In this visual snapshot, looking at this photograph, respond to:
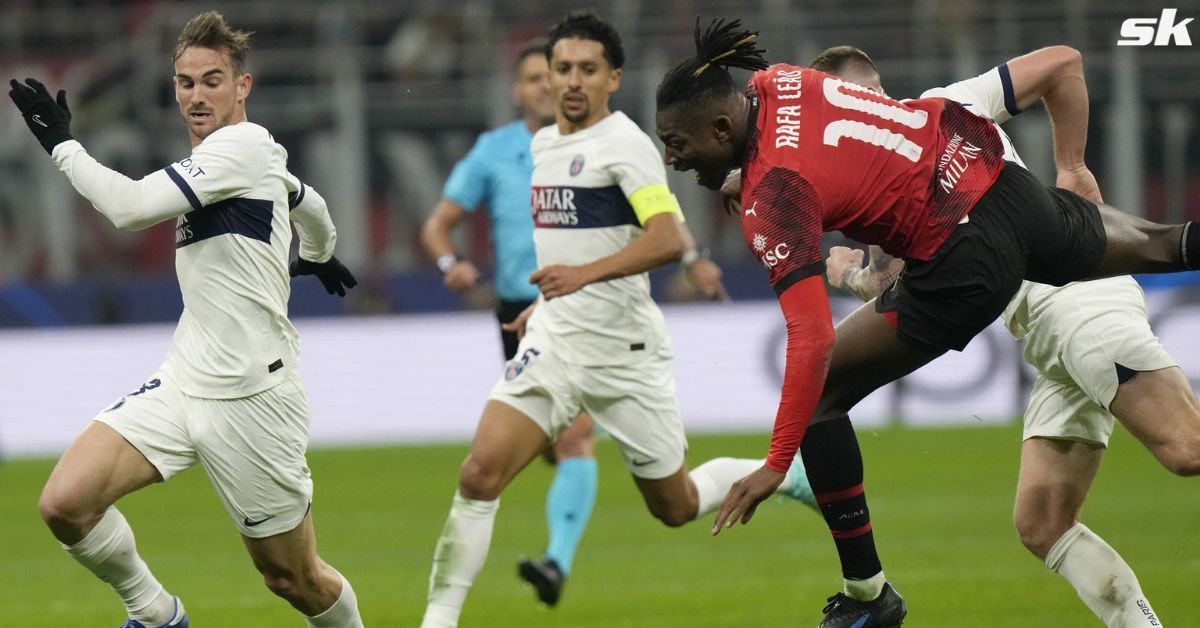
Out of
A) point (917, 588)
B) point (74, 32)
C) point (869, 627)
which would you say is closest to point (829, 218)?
point (869, 627)

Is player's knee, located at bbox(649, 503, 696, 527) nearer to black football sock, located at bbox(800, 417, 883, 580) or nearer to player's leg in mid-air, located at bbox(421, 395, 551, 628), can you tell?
player's leg in mid-air, located at bbox(421, 395, 551, 628)

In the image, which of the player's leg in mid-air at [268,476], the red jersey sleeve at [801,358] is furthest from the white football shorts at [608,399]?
the red jersey sleeve at [801,358]

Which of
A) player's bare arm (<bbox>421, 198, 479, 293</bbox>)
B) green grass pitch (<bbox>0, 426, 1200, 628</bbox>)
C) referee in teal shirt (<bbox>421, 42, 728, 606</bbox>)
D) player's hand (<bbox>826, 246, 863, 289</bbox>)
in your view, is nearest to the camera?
player's hand (<bbox>826, 246, 863, 289</bbox>)

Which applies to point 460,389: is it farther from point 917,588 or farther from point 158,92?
point 917,588

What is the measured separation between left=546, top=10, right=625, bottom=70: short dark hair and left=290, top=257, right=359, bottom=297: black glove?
1.64 metres

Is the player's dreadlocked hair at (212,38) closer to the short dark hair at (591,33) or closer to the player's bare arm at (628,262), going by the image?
the player's bare arm at (628,262)

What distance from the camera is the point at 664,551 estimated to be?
10594mm

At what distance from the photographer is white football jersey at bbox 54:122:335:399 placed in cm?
605

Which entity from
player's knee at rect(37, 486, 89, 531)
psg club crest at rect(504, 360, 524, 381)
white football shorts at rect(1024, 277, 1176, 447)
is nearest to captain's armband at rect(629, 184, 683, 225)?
psg club crest at rect(504, 360, 524, 381)

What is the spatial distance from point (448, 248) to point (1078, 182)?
13.9 ft

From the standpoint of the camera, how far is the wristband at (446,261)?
30.7ft

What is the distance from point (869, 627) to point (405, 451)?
10939 mm

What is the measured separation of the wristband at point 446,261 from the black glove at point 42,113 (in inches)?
137

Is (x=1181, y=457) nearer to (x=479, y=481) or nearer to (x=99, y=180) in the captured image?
(x=479, y=481)
